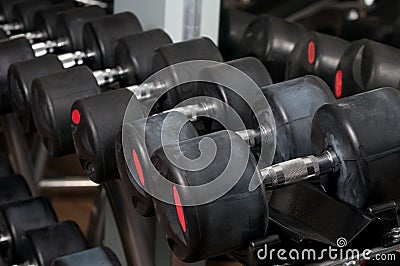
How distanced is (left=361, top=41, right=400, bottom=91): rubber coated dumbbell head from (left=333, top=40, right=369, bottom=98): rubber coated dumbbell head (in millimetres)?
13

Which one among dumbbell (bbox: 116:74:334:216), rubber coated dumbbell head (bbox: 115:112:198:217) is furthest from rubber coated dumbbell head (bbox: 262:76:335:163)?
rubber coated dumbbell head (bbox: 115:112:198:217)

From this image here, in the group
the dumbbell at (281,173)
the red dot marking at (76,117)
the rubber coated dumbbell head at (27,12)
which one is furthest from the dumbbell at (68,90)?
the rubber coated dumbbell head at (27,12)

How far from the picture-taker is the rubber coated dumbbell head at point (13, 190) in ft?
5.03

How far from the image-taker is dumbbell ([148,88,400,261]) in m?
0.94

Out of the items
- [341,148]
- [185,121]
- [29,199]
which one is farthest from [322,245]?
[29,199]

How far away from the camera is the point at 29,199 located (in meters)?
1.47

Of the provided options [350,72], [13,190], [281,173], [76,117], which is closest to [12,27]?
[13,190]

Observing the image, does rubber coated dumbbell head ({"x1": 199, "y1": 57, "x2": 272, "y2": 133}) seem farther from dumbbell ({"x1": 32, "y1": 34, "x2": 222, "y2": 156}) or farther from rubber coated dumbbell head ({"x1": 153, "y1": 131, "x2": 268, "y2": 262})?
rubber coated dumbbell head ({"x1": 153, "y1": 131, "x2": 268, "y2": 262})

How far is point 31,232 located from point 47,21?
20.7 inches

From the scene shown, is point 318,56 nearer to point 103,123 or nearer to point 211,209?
point 103,123

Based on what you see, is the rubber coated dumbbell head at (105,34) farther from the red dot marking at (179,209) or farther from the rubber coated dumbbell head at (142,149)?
the red dot marking at (179,209)

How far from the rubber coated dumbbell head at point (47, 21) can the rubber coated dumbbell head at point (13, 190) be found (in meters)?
0.32

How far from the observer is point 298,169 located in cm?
102

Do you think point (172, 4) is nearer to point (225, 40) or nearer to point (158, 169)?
point (225, 40)
